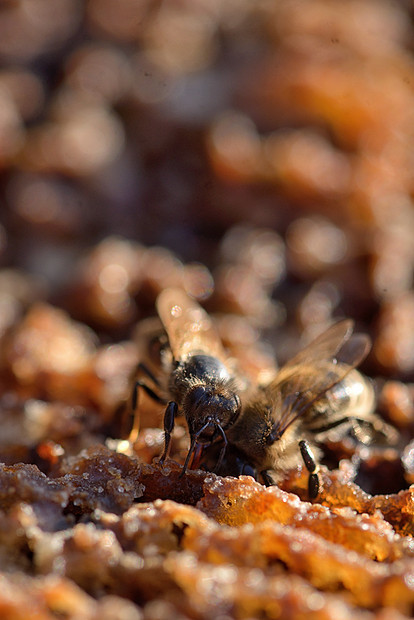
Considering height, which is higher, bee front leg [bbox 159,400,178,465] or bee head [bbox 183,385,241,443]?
bee head [bbox 183,385,241,443]

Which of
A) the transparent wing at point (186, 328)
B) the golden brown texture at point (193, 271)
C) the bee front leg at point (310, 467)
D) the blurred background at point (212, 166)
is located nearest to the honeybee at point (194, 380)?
the transparent wing at point (186, 328)

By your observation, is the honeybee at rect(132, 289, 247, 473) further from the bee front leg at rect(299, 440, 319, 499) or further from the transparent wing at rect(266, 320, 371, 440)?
the bee front leg at rect(299, 440, 319, 499)

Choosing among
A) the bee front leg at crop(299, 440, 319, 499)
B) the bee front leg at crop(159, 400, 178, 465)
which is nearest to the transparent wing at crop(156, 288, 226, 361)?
the bee front leg at crop(159, 400, 178, 465)

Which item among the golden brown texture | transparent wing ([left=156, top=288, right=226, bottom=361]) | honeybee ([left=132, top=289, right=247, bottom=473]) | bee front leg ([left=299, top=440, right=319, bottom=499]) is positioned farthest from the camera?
transparent wing ([left=156, top=288, right=226, bottom=361])

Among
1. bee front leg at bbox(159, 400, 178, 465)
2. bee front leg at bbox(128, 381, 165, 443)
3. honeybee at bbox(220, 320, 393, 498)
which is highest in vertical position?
honeybee at bbox(220, 320, 393, 498)

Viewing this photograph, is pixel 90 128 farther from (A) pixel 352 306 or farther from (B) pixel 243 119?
(A) pixel 352 306

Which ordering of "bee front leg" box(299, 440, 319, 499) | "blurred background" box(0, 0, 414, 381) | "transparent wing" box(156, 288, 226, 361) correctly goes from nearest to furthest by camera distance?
1. "bee front leg" box(299, 440, 319, 499)
2. "transparent wing" box(156, 288, 226, 361)
3. "blurred background" box(0, 0, 414, 381)

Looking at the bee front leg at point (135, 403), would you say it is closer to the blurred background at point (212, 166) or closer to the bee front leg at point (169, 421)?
the bee front leg at point (169, 421)

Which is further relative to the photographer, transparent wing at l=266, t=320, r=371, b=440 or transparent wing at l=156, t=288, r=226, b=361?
transparent wing at l=156, t=288, r=226, b=361

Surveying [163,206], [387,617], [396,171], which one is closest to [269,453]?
[387,617]
